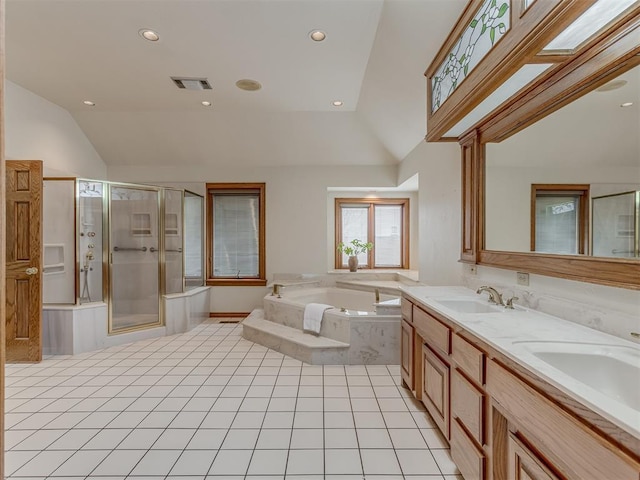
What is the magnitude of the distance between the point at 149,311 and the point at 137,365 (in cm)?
106

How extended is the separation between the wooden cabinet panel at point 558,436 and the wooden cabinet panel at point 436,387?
542 millimetres

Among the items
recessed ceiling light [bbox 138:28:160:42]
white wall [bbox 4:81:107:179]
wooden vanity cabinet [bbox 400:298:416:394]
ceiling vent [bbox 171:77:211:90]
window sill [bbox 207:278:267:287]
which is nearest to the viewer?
wooden vanity cabinet [bbox 400:298:416:394]

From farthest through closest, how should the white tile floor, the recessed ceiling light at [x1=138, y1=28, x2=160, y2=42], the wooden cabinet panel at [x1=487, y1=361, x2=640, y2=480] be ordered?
1. the recessed ceiling light at [x1=138, y1=28, x2=160, y2=42]
2. the white tile floor
3. the wooden cabinet panel at [x1=487, y1=361, x2=640, y2=480]

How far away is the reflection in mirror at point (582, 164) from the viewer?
1208 millimetres

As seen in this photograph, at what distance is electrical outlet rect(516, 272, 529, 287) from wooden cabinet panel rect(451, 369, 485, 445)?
0.70m

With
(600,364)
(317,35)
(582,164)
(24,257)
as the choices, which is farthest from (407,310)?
(24,257)

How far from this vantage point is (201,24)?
2.39 m

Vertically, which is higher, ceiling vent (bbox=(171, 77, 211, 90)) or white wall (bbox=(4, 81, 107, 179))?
ceiling vent (bbox=(171, 77, 211, 90))

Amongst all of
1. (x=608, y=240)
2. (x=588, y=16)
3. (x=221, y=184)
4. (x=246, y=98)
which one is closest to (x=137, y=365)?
(x=221, y=184)

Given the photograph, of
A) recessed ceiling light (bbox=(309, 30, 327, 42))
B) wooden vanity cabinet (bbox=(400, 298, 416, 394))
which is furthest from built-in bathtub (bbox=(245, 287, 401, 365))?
recessed ceiling light (bbox=(309, 30, 327, 42))

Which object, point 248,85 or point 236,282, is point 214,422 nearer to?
point 236,282

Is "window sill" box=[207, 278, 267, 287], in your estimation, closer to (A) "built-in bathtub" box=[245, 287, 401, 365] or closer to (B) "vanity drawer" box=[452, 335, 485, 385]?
(A) "built-in bathtub" box=[245, 287, 401, 365]

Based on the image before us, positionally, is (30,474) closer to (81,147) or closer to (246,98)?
(246,98)

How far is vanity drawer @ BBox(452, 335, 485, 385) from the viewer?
132 centimetres
